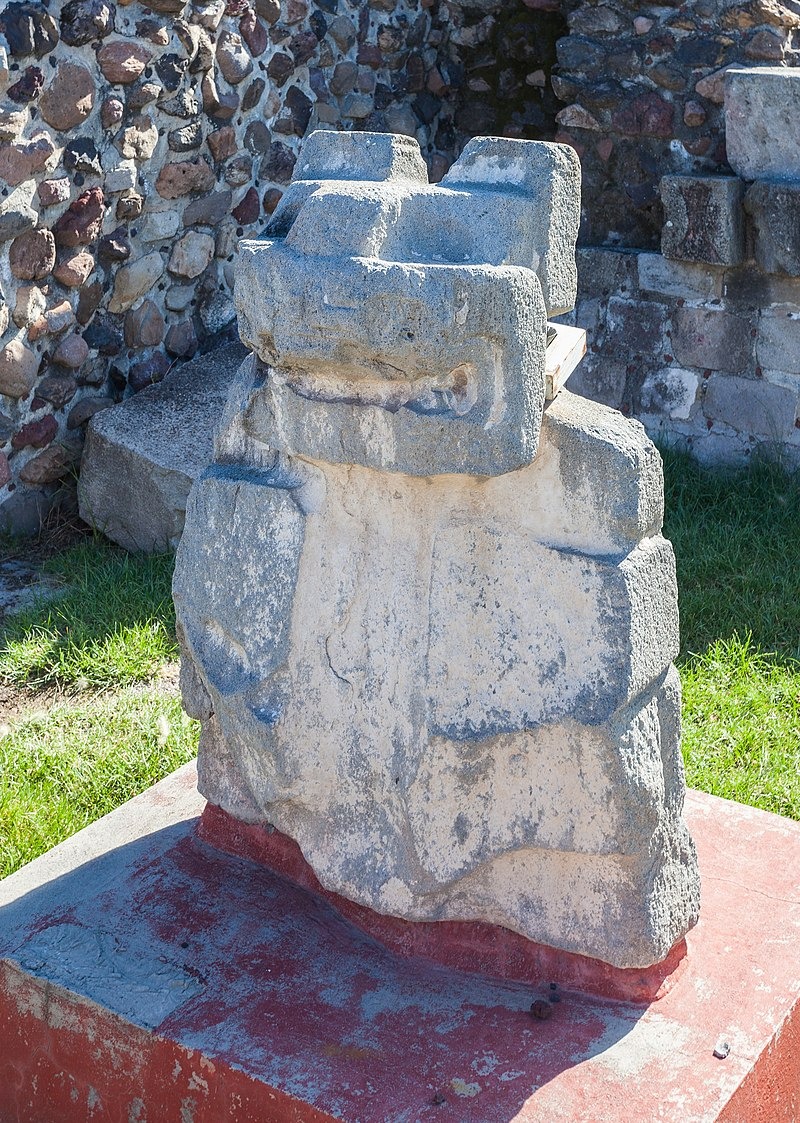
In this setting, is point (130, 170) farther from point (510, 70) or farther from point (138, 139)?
point (510, 70)

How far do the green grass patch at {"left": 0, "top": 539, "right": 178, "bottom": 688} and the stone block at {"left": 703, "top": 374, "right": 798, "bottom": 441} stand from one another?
6.39ft

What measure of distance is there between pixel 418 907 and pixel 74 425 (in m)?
2.72

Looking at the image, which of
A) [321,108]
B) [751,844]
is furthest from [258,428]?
[321,108]

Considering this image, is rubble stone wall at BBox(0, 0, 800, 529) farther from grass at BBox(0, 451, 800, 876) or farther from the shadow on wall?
grass at BBox(0, 451, 800, 876)

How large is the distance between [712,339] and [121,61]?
2.09 meters

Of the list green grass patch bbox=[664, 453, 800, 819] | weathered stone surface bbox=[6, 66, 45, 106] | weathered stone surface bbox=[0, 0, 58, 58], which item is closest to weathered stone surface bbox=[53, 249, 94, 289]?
weathered stone surface bbox=[6, 66, 45, 106]

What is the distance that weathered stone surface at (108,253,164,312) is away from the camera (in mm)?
4371

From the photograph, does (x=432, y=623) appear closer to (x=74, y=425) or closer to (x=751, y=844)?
(x=751, y=844)

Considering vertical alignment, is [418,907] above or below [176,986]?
above

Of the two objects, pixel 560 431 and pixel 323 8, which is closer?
pixel 560 431

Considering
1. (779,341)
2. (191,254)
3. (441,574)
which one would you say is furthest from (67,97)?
(441,574)

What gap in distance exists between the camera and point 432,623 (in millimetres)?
1984

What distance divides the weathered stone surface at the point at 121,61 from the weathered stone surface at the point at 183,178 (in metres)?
0.31

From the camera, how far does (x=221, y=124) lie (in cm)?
457
